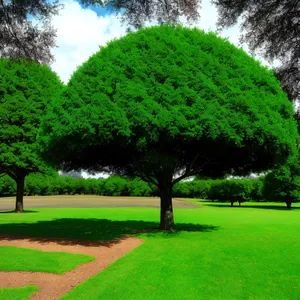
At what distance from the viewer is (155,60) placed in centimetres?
1579

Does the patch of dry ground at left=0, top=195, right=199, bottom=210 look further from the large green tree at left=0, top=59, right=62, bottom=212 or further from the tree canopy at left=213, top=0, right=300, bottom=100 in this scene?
the tree canopy at left=213, top=0, right=300, bottom=100

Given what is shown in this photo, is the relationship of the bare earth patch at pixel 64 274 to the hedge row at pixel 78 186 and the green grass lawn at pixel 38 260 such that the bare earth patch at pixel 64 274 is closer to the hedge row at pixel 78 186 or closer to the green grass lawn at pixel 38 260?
the green grass lawn at pixel 38 260

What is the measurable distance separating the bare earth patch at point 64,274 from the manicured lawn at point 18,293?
14cm

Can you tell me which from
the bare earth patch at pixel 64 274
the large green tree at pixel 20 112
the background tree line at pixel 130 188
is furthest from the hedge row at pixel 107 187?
the bare earth patch at pixel 64 274

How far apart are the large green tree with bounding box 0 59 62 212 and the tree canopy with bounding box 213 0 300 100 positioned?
75.8 feet

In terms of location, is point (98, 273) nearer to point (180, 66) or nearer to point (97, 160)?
point (180, 66)

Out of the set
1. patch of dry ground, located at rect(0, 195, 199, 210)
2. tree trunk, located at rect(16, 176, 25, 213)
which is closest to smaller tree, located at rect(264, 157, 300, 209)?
patch of dry ground, located at rect(0, 195, 199, 210)

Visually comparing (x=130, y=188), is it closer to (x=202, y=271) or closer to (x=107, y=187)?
(x=107, y=187)

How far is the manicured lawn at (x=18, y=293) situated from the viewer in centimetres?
748

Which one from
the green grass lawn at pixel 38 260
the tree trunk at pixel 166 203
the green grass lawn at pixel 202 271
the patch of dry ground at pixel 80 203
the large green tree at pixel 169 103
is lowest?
the patch of dry ground at pixel 80 203

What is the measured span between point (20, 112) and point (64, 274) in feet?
76.4

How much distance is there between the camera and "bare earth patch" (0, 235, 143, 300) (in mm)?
8461

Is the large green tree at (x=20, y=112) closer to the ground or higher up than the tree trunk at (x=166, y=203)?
higher up

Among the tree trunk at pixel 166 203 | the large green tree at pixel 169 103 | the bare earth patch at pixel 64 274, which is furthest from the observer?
the tree trunk at pixel 166 203
